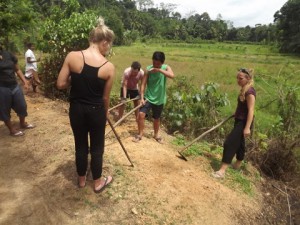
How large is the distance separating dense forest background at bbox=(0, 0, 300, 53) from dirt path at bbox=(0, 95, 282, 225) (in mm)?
3243

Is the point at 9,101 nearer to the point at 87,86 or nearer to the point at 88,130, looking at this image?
the point at 88,130

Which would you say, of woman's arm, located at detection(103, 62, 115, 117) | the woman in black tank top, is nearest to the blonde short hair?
the woman in black tank top

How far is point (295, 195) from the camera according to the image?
5168 millimetres

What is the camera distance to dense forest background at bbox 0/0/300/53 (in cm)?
763

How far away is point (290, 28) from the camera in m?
38.4

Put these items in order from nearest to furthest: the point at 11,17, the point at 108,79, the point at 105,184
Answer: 1. the point at 108,79
2. the point at 105,184
3. the point at 11,17

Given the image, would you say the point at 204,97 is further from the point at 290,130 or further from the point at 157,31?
the point at 157,31

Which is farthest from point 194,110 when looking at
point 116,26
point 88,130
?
point 116,26

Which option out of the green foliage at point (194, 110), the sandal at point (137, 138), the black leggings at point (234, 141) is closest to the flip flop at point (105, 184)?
the sandal at point (137, 138)

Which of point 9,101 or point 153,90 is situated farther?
point 153,90

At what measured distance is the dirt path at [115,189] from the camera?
3438mm

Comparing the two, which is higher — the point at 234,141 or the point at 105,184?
the point at 234,141

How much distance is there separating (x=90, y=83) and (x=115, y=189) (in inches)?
54.0

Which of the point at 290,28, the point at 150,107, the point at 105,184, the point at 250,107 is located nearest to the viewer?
the point at 105,184
